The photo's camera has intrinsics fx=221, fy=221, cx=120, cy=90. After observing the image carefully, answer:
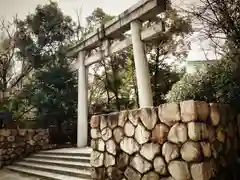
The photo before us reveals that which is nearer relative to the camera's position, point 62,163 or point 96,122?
point 96,122

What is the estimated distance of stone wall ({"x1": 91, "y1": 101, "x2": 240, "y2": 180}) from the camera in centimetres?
305

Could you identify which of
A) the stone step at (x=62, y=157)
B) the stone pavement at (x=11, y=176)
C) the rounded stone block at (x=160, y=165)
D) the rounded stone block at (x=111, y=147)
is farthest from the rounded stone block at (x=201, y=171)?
the stone pavement at (x=11, y=176)

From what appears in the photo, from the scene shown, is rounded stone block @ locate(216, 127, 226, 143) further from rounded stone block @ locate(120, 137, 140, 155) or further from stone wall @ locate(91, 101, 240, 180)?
rounded stone block @ locate(120, 137, 140, 155)

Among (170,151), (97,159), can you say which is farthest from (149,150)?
(97,159)

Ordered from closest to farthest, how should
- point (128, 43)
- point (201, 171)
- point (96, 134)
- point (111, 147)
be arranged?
1. point (201, 171)
2. point (111, 147)
3. point (96, 134)
4. point (128, 43)

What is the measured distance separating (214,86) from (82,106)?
616 cm

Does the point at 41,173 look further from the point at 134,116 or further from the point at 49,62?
the point at 49,62

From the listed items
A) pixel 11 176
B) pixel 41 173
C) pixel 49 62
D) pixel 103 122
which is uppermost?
pixel 49 62

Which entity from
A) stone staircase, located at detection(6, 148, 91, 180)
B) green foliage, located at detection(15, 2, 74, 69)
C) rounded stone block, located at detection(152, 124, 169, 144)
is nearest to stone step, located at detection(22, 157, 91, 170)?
stone staircase, located at detection(6, 148, 91, 180)

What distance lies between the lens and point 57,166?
6.41m

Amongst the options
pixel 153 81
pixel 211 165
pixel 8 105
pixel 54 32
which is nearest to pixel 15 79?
pixel 8 105

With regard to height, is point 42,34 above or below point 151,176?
above

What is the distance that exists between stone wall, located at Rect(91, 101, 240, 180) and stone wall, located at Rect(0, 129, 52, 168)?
18.1 ft

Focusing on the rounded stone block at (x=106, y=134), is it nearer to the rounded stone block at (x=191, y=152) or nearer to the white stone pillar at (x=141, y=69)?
the rounded stone block at (x=191, y=152)
